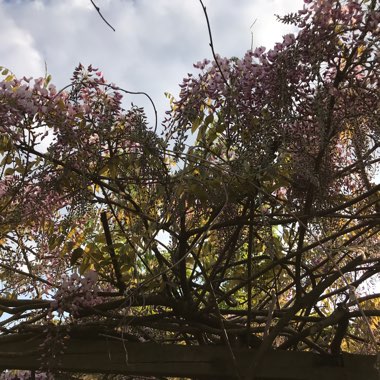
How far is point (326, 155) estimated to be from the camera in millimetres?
1242

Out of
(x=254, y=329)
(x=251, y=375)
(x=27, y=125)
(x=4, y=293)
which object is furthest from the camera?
(x=4, y=293)

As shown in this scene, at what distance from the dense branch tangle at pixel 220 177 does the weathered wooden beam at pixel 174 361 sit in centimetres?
3

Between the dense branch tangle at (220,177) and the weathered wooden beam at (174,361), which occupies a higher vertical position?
the dense branch tangle at (220,177)

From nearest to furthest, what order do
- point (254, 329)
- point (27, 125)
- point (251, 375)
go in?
1. point (251, 375)
2. point (254, 329)
3. point (27, 125)

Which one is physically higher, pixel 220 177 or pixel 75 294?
pixel 220 177

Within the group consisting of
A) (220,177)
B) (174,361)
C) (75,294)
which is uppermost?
(220,177)

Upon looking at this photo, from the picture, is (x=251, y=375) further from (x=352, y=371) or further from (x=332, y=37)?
(x=332, y=37)

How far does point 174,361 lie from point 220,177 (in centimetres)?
39

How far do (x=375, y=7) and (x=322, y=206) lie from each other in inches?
16.5

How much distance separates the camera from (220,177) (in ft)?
3.99

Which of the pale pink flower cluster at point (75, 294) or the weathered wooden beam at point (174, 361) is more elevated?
the pale pink flower cluster at point (75, 294)

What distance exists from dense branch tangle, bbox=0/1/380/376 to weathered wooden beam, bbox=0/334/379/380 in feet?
0.11

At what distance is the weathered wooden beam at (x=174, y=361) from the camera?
1140 millimetres

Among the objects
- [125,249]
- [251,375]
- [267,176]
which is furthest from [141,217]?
[251,375]
